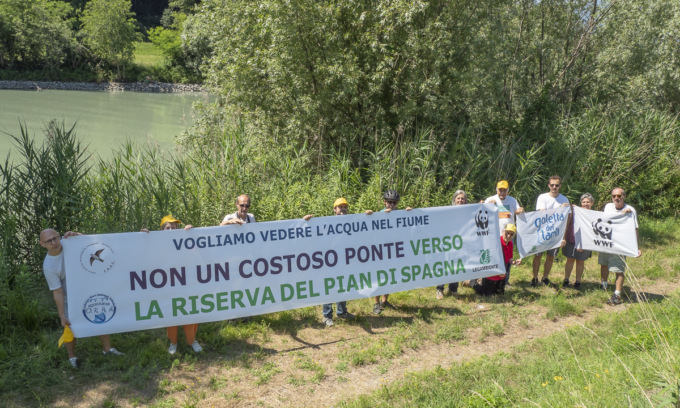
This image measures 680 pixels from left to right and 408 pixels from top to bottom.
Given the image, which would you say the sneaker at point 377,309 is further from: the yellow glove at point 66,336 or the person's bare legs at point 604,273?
the person's bare legs at point 604,273

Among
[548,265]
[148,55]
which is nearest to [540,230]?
[548,265]

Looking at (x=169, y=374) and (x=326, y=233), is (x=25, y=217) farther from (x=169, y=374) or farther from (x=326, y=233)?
(x=326, y=233)

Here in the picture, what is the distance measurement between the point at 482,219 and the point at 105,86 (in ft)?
196

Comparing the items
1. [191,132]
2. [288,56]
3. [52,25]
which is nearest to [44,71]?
[52,25]

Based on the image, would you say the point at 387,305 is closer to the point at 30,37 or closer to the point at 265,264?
the point at 265,264

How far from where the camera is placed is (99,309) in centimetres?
466

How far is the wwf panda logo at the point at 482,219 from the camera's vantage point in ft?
21.7

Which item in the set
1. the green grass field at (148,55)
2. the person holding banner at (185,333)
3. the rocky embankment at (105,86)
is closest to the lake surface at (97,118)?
the rocky embankment at (105,86)

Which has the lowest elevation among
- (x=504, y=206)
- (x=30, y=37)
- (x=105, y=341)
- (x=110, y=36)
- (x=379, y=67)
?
(x=105, y=341)

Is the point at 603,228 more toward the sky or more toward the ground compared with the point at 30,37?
more toward the ground

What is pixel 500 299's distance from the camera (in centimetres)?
674

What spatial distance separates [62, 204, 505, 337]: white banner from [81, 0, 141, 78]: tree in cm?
6333

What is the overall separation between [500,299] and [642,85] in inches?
452

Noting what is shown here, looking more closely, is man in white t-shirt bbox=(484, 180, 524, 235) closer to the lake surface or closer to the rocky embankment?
the lake surface
